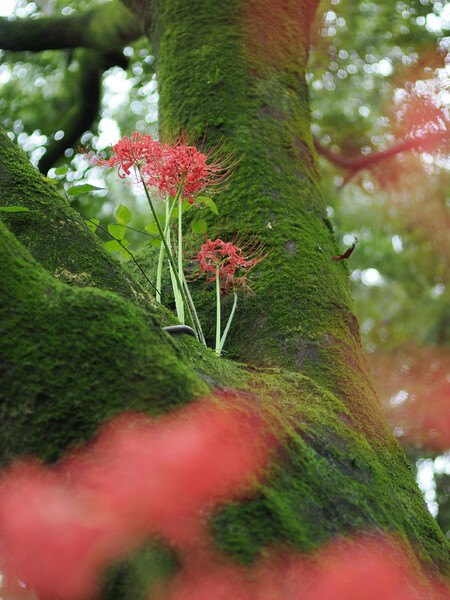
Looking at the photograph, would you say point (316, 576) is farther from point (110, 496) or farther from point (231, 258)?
point (231, 258)

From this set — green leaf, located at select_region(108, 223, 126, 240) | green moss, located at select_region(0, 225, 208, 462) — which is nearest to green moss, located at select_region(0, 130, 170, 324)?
green moss, located at select_region(0, 225, 208, 462)

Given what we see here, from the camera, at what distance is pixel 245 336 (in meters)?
1.97

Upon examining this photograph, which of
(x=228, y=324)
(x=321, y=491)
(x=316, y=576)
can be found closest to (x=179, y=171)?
(x=228, y=324)

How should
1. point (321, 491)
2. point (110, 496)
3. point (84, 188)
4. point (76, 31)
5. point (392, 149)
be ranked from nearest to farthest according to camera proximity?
point (110, 496) < point (321, 491) < point (84, 188) < point (76, 31) < point (392, 149)

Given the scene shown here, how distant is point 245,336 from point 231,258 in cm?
28

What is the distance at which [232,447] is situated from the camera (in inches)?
41.6

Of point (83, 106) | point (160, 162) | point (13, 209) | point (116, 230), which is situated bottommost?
point (83, 106)

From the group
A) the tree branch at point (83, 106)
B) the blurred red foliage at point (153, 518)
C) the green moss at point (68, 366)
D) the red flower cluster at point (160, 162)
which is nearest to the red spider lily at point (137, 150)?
the red flower cluster at point (160, 162)

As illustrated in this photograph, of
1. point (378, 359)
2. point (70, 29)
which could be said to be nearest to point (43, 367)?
point (70, 29)

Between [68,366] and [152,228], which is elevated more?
[68,366]

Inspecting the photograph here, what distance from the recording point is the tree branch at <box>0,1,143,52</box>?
440 cm

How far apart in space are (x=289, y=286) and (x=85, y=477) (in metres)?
1.19

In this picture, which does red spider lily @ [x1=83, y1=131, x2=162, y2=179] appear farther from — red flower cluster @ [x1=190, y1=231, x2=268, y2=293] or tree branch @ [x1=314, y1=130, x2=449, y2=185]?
tree branch @ [x1=314, y1=130, x2=449, y2=185]

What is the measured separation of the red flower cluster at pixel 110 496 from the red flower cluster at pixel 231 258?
103cm
